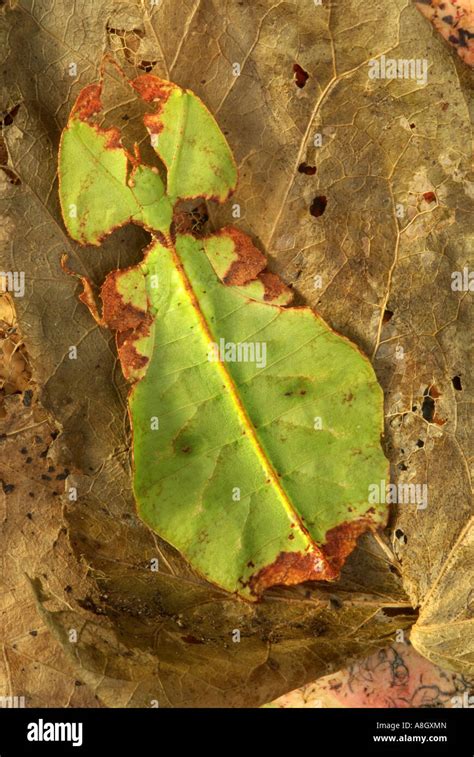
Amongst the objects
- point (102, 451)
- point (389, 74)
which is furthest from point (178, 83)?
point (102, 451)

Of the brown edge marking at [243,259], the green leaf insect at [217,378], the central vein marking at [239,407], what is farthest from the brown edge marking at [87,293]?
the brown edge marking at [243,259]

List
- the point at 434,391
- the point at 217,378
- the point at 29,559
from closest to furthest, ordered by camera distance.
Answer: the point at 217,378
the point at 434,391
the point at 29,559

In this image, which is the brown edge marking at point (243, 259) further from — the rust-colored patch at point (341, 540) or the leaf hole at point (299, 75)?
the rust-colored patch at point (341, 540)

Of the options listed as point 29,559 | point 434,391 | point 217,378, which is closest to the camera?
point 217,378

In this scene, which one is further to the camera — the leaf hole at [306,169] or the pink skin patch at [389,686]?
the pink skin patch at [389,686]

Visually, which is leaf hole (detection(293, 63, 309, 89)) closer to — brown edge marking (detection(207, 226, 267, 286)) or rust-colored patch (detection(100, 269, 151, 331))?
brown edge marking (detection(207, 226, 267, 286))

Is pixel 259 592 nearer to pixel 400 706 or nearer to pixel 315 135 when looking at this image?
pixel 400 706

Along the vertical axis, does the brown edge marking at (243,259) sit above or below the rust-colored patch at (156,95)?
below

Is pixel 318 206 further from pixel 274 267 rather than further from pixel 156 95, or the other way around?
pixel 156 95

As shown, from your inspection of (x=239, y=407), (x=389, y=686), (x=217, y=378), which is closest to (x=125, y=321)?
(x=217, y=378)
